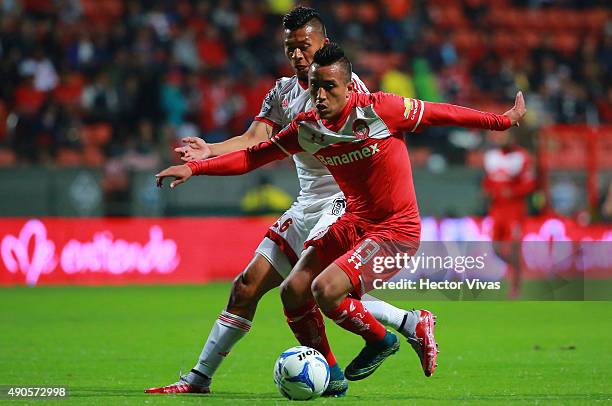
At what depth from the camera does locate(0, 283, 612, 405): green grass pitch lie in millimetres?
A: 6695

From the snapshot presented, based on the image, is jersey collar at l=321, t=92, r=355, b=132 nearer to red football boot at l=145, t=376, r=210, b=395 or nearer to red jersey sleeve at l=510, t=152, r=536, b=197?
red football boot at l=145, t=376, r=210, b=395

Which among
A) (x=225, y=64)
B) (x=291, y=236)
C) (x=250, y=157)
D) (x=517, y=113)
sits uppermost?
(x=225, y=64)

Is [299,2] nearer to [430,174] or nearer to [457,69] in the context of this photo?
[457,69]

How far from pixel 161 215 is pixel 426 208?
161 inches

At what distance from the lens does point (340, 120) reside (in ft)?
21.4

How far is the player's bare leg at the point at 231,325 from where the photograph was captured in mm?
6793

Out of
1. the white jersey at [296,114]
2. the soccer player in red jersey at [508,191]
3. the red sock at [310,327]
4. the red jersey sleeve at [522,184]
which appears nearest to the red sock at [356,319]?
the red sock at [310,327]

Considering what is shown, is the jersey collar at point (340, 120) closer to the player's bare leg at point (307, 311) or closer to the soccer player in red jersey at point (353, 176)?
the soccer player in red jersey at point (353, 176)

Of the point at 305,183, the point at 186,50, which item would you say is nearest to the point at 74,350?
the point at 305,183

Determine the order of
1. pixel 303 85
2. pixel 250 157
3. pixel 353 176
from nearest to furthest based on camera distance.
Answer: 1. pixel 353 176
2. pixel 250 157
3. pixel 303 85

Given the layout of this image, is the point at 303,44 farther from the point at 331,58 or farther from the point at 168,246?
the point at 168,246

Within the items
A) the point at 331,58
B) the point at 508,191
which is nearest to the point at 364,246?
the point at 331,58

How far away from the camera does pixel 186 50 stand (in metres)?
19.3

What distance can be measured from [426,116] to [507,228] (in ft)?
27.0
